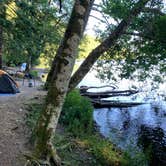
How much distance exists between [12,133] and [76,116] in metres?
5.88

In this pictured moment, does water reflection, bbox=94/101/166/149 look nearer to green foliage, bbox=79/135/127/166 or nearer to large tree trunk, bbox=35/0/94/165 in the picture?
green foliage, bbox=79/135/127/166

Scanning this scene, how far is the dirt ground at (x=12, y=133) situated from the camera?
7397 millimetres

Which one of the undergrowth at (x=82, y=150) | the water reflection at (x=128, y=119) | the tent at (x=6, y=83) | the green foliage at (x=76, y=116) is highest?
the tent at (x=6, y=83)

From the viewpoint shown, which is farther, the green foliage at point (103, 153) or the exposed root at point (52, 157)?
the green foliage at point (103, 153)

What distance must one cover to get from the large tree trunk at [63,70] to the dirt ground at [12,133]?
0.60 metres

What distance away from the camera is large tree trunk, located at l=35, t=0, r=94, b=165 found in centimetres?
676

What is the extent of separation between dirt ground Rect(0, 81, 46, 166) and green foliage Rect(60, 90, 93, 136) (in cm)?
175

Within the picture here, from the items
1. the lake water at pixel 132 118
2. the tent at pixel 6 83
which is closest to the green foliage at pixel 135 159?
the lake water at pixel 132 118

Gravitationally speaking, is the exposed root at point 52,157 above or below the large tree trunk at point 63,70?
below

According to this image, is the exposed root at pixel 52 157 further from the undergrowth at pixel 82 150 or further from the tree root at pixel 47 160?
the undergrowth at pixel 82 150

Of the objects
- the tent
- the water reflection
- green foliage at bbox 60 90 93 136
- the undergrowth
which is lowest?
the water reflection

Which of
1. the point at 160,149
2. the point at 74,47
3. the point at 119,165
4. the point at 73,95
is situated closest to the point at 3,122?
the point at 119,165

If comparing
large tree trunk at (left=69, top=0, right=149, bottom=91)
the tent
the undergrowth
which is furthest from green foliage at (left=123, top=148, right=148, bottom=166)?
the tent

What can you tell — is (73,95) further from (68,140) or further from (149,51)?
(68,140)
